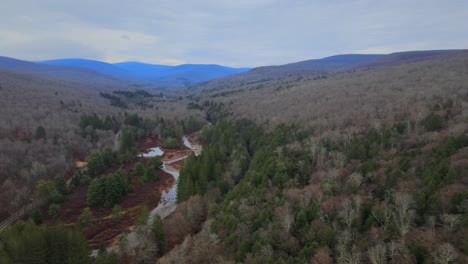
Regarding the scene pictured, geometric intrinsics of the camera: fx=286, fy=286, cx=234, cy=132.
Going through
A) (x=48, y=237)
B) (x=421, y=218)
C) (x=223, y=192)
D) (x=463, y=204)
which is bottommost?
(x=223, y=192)

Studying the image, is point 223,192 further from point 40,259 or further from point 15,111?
point 15,111

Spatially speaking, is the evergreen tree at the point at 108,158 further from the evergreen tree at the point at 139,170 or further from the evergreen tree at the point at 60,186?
the evergreen tree at the point at 60,186

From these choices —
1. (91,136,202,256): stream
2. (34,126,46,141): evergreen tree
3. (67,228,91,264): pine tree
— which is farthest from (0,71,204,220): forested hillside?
(67,228,91,264): pine tree

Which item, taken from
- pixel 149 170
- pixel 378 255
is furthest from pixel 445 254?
pixel 149 170

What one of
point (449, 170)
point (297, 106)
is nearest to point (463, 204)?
point (449, 170)

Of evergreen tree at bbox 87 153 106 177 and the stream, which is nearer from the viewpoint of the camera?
the stream

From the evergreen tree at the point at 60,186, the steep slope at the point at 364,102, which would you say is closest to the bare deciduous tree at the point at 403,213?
the steep slope at the point at 364,102

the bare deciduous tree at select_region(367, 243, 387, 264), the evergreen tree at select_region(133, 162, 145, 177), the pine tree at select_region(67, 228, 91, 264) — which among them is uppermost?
the bare deciduous tree at select_region(367, 243, 387, 264)

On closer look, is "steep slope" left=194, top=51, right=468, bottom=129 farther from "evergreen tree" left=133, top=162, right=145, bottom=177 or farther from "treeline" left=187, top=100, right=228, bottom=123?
"evergreen tree" left=133, top=162, right=145, bottom=177
